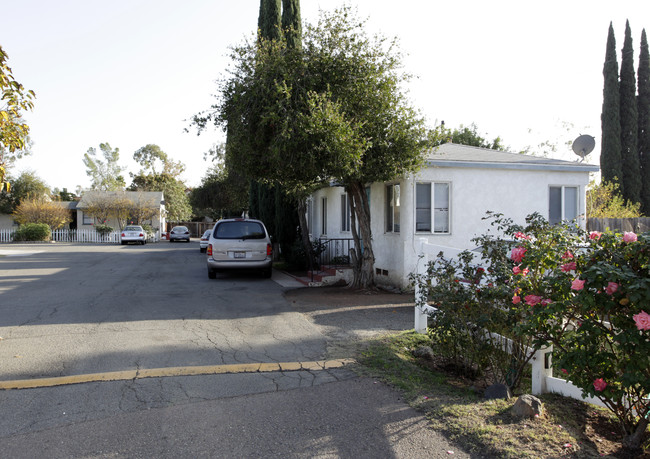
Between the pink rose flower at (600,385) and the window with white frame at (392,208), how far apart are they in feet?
30.9

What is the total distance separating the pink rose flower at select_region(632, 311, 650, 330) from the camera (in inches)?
120

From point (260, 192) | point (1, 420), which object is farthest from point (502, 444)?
point (260, 192)

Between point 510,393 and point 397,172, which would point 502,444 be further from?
point 397,172

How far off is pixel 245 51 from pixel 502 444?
30.9 ft

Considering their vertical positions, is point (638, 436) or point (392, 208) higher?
point (392, 208)

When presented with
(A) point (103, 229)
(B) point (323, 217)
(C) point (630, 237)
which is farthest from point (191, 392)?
(A) point (103, 229)

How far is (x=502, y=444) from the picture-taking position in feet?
11.8

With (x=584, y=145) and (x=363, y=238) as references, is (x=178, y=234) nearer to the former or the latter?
(x=363, y=238)

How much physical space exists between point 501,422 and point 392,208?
961 centimetres

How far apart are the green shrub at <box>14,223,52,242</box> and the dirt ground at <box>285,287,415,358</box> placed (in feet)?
118

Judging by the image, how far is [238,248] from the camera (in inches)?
554

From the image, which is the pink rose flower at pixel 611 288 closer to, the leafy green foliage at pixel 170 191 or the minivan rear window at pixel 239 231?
the minivan rear window at pixel 239 231

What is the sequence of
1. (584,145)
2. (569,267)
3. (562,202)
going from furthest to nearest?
(584,145) → (562,202) → (569,267)

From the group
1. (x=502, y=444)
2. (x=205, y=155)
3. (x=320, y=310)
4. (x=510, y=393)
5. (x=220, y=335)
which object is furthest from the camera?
(x=205, y=155)
